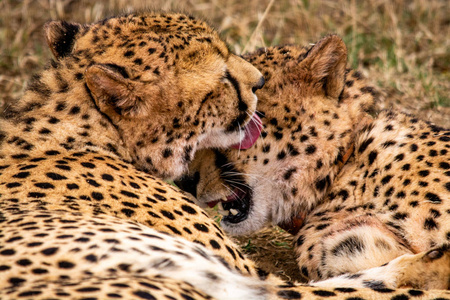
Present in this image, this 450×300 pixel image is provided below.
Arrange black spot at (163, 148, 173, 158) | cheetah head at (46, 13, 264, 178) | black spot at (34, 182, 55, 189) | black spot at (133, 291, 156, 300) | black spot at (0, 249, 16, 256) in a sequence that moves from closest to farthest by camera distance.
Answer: black spot at (133, 291, 156, 300)
black spot at (0, 249, 16, 256)
black spot at (34, 182, 55, 189)
cheetah head at (46, 13, 264, 178)
black spot at (163, 148, 173, 158)

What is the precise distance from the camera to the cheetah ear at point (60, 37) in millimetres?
3092

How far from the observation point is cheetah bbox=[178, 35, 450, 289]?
288 centimetres

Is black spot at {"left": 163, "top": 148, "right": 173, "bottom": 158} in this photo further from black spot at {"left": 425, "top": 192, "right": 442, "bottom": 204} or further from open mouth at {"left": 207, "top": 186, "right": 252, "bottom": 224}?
black spot at {"left": 425, "top": 192, "right": 442, "bottom": 204}

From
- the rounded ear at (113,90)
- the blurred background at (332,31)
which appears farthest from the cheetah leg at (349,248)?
the blurred background at (332,31)

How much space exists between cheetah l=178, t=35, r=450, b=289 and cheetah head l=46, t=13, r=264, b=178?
0.25m

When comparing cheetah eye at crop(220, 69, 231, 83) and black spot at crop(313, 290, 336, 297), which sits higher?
cheetah eye at crop(220, 69, 231, 83)

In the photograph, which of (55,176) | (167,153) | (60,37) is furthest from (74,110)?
(60,37)

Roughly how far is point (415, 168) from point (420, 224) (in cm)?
29

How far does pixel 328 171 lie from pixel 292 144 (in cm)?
21

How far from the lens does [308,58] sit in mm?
3234

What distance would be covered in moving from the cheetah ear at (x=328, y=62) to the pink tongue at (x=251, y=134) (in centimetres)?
35

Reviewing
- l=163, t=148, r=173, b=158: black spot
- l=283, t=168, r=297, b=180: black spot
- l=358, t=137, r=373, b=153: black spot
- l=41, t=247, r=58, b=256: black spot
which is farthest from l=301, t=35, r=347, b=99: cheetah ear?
l=41, t=247, r=58, b=256: black spot

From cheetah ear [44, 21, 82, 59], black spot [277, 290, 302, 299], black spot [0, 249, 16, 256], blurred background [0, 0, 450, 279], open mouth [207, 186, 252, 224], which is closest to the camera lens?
black spot [0, 249, 16, 256]

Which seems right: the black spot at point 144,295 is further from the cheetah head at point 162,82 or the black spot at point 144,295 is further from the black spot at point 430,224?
the black spot at point 430,224
